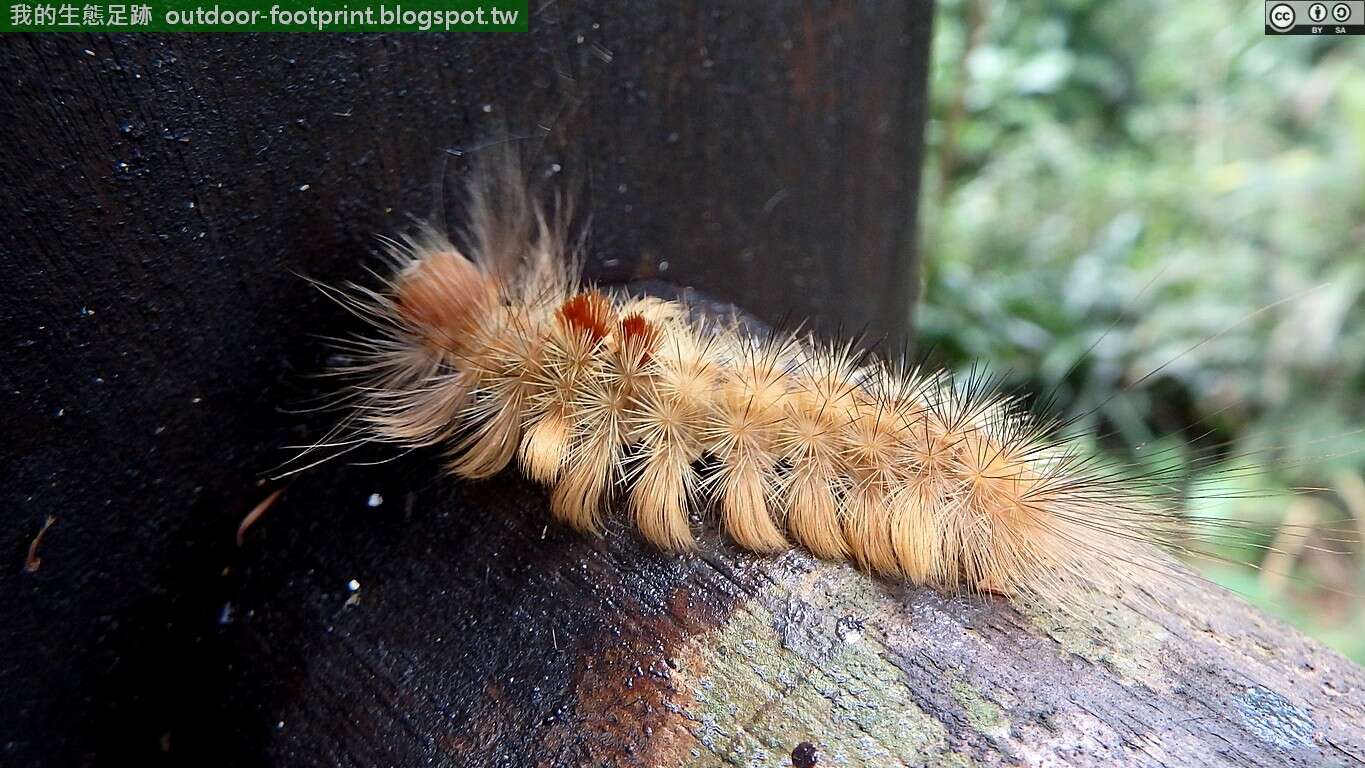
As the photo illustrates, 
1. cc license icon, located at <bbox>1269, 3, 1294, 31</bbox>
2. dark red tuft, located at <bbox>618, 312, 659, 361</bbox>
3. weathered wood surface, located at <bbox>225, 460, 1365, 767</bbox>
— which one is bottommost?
weathered wood surface, located at <bbox>225, 460, 1365, 767</bbox>

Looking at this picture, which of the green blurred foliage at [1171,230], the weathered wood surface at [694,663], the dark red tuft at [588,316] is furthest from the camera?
the green blurred foliage at [1171,230]

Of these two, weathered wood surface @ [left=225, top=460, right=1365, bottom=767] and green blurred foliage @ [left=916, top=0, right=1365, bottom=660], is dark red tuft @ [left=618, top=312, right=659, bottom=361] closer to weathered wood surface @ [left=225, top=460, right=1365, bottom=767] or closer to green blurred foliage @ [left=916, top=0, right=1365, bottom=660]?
weathered wood surface @ [left=225, top=460, right=1365, bottom=767]

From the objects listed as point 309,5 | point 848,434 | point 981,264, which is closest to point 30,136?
point 309,5

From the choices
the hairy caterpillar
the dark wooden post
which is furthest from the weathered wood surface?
the hairy caterpillar

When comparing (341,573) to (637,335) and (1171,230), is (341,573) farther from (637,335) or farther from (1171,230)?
(1171,230)

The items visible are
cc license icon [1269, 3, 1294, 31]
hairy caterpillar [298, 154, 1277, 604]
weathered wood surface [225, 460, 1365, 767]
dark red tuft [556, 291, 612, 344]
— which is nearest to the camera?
weathered wood surface [225, 460, 1365, 767]

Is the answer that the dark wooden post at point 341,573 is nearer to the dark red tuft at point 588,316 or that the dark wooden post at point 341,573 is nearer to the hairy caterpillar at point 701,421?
the hairy caterpillar at point 701,421

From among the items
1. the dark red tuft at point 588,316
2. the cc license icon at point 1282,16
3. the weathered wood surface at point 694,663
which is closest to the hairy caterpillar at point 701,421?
the dark red tuft at point 588,316

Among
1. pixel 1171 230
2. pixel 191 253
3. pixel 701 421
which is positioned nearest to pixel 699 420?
pixel 701 421
